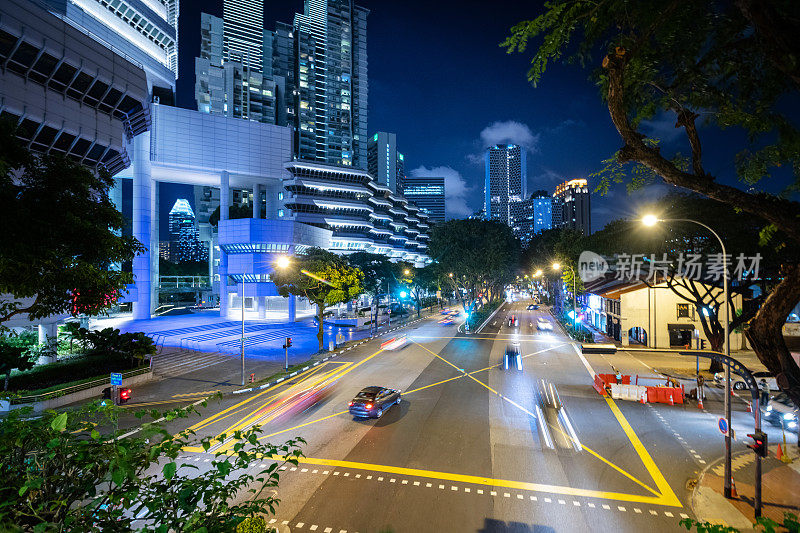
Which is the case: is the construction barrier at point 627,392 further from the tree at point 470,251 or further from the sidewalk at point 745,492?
the tree at point 470,251

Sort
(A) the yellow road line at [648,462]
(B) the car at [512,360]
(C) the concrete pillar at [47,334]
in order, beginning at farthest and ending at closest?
(B) the car at [512,360] < (C) the concrete pillar at [47,334] < (A) the yellow road line at [648,462]

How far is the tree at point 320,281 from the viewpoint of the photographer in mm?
32844

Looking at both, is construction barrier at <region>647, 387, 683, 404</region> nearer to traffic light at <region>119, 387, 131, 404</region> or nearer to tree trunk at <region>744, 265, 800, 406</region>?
tree trunk at <region>744, 265, 800, 406</region>

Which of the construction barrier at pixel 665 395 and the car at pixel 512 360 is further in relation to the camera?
the car at pixel 512 360

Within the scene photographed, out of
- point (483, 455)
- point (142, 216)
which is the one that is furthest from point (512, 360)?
point (142, 216)

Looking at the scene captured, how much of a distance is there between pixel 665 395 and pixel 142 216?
64743 mm

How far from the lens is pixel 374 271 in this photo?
63.3 m

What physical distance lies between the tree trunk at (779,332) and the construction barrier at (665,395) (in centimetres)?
1376

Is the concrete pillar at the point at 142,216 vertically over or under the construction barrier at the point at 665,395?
over

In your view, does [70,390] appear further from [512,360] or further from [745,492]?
[745,492]

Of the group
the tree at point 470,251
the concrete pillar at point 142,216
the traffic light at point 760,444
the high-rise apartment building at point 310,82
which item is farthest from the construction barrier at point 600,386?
the high-rise apartment building at point 310,82

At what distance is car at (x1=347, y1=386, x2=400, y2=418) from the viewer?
663 inches

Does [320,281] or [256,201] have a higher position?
[256,201]

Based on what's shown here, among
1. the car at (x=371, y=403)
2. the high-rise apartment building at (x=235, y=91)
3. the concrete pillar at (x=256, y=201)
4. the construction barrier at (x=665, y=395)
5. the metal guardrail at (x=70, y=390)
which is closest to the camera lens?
the car at (x=371, y=403)
